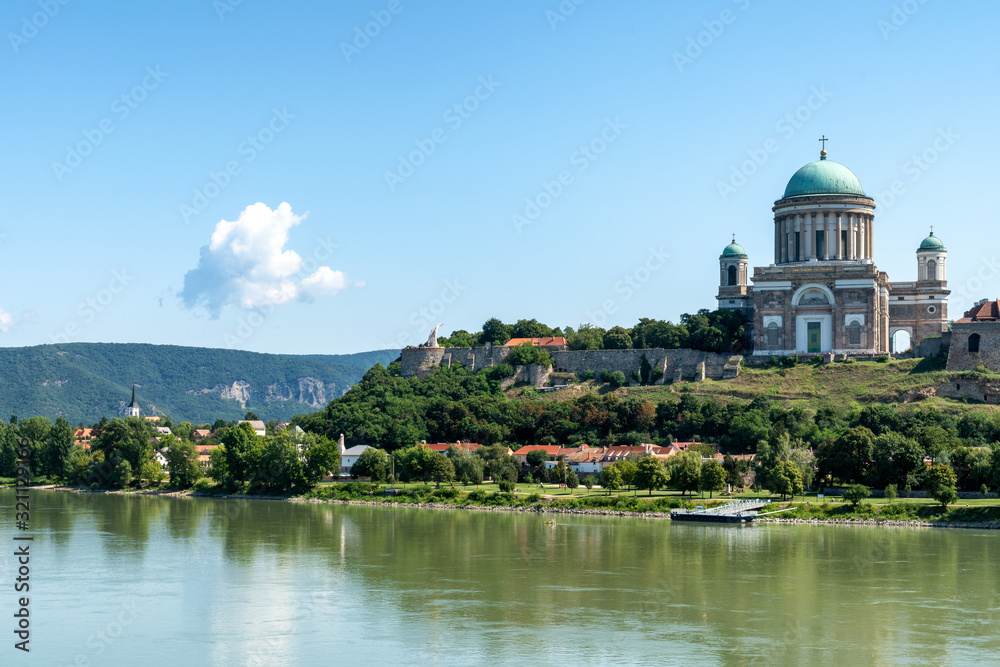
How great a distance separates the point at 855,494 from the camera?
138 feet

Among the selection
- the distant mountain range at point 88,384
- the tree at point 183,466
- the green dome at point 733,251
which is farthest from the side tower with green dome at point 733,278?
the distant mountain range at point 88,384

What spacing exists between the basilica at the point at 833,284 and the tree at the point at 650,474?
16.1m

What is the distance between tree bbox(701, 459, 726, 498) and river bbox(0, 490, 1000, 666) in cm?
549

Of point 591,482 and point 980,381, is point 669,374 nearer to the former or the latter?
point 591,482

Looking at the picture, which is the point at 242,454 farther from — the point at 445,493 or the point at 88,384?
the point at 88,384

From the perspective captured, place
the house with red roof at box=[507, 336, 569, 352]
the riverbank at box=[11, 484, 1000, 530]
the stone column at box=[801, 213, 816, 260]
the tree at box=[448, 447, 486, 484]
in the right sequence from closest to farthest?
1. the riverbank at box=[11, 484, 1000, 530]
2. the tree at box=[448, 447, 486, 484]
3. the stone column at box=[801, 213, 816, 260]
4. the house with red roof at box=[507, 336, 569, 352]

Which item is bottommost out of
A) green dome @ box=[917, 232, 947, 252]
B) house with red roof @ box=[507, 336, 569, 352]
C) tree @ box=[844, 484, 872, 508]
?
tree @ box=[844, 484, 872, 508]

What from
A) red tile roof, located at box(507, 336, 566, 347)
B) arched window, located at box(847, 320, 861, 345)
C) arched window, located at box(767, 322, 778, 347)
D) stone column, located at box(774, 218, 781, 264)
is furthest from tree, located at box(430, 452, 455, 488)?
stone column, located at box(774, 218, 781, 264)

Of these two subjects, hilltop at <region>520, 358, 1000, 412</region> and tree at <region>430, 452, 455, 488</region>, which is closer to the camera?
tree at <region>430, 452, 455, 488</region>

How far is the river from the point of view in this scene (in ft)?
72.6

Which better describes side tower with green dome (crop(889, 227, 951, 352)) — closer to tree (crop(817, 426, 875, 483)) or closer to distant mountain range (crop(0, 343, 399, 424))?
tree (crop(817, 426, 875, 483))

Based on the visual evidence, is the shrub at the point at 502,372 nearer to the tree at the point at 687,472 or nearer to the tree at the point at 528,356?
the tree at the point at 528,356

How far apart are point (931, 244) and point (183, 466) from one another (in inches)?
1642

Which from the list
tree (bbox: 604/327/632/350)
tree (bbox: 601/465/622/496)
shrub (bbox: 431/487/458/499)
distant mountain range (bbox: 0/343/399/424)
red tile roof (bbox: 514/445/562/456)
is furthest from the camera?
distant mountain range (bbox: 0/343/399/424)
